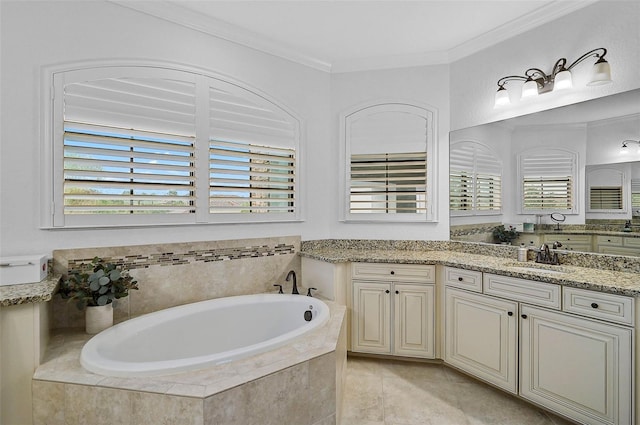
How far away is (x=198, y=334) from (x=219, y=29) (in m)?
2.36

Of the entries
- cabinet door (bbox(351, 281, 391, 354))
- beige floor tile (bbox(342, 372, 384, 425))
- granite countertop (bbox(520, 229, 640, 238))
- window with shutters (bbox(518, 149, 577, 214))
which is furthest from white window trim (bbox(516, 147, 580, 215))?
beige floor tile (bbox(342, 372, 384, 425))

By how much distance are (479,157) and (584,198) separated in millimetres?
857

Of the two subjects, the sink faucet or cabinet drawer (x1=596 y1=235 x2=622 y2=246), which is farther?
the sink faucet

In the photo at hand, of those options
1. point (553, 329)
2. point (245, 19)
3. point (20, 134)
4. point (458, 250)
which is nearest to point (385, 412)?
point (553, 329)

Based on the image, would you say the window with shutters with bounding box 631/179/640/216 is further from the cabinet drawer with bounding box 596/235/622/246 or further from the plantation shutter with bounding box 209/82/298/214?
the plantation shutter with bounding box 209/82/298/214

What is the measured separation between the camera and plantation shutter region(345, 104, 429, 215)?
123 inches

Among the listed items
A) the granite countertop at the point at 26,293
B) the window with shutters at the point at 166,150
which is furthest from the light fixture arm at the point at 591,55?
the granite countertop at the point at 26,293

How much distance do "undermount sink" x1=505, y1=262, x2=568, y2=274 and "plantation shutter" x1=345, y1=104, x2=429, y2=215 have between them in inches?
37.9

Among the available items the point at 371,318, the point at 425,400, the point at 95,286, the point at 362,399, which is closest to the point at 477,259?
the point at 371,318

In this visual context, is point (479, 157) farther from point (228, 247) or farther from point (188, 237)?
point (188, 237)

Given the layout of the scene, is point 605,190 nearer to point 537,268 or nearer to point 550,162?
point 550,162

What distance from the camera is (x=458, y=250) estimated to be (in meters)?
3.01

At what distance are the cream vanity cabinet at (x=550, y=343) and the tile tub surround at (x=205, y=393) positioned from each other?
1.22 metres

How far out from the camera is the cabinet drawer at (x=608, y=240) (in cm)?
213
